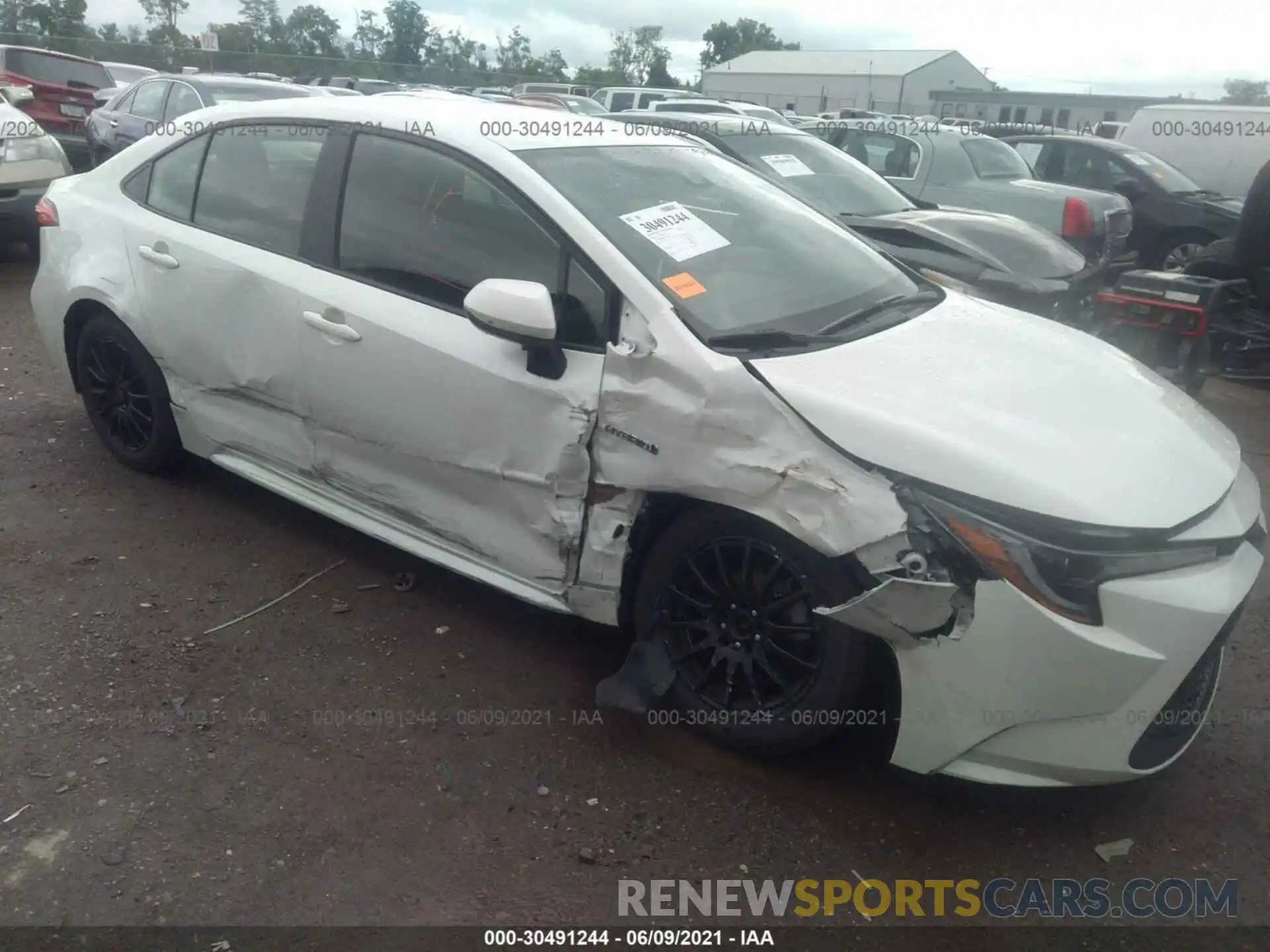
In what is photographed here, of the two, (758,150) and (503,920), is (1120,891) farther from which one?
(758,150)

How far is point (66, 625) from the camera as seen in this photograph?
344 cm

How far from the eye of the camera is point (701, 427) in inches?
105

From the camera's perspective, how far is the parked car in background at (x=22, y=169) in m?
8.20

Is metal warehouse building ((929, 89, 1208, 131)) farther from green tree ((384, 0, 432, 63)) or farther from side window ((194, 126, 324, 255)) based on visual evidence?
side window ((194, 126, 324, 255))

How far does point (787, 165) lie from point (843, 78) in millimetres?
48899

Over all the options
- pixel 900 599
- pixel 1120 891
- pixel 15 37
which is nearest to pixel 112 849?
pixel 900 599

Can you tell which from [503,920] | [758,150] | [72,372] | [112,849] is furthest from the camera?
[758,150]

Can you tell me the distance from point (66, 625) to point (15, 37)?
29.1 m

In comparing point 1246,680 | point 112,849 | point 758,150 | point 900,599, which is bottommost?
point 112,849

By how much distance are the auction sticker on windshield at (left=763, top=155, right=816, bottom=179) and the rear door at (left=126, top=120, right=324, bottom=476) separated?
13.3 feet

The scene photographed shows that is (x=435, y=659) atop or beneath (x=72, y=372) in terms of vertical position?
Answer: beneath

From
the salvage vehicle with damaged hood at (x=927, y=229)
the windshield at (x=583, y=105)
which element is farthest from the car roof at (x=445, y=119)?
the windshield at (x=583, y=105)

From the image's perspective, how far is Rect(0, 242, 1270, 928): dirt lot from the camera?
2445 millimetres

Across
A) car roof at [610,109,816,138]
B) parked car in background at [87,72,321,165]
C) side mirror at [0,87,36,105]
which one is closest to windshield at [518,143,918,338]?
car roof at [610,109,816,138]
